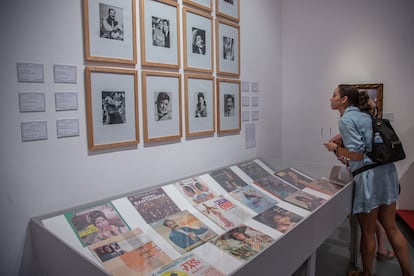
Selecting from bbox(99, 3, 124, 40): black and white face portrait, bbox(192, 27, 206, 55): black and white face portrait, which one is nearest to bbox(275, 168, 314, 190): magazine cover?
bbox(192, 27, 206, 55): black and white face portrait

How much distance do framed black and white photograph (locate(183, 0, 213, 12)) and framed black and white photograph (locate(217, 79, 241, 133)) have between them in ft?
2.29

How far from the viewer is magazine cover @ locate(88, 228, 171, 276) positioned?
143 centimetres

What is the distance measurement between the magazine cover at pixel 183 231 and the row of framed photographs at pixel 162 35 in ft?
3.84

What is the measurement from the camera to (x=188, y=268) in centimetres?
142

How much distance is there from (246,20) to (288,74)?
1359mm

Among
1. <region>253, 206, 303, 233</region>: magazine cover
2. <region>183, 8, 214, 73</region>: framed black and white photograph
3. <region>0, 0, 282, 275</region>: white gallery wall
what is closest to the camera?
<region>0, 0, 282, 275</region>: white gallery wall

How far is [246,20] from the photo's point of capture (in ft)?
12.0

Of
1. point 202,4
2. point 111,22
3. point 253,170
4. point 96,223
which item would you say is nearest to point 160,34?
point 111,22

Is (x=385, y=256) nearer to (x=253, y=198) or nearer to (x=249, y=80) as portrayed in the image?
A: (x=253, y=198)

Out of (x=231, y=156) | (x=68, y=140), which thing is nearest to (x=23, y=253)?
(x=68, y=140)

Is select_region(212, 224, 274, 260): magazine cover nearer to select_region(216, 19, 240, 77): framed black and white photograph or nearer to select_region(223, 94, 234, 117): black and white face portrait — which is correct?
select_region(223, 94, 234, 117): black and white face portrait

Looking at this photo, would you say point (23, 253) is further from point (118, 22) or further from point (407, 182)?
point (407, 182)

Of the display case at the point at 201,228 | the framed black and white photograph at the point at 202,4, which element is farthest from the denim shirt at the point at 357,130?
the framed black and white photograph at the point at 202,4

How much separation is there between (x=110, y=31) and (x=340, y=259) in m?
3.12
